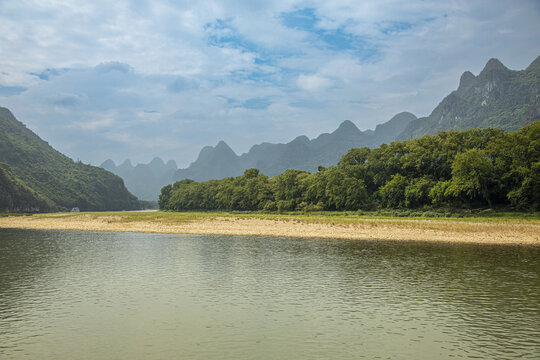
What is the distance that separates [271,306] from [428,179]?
74.2 metres

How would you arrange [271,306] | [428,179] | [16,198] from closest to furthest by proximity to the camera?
[271,306] < [428,179] < [16,198]

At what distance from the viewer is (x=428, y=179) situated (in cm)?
8238

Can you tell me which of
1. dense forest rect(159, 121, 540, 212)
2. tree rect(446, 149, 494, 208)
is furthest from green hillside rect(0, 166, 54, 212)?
tree rect(446, 149, 494, 208)

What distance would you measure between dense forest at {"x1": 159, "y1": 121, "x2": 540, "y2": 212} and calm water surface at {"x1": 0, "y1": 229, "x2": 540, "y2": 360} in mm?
40402

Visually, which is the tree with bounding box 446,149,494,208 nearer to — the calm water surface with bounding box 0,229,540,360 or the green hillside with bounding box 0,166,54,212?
the calm water surface with bounding box 0,229,540,360

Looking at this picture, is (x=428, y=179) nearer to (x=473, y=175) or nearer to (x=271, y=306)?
(x=473, y=175)

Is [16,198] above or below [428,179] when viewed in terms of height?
above

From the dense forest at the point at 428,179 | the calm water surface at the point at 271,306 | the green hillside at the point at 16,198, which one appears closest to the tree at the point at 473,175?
the dense forest at the point at 428,179

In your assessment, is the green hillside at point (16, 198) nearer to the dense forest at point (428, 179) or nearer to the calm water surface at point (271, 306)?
the dense forest at point (428, 179)

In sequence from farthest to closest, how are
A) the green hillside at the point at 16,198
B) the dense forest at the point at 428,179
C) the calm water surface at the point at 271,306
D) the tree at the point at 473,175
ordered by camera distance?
the green hillside at the point at 16,198, the tree at the point at 473,175, the dense forest at the point at 428,179, the calm water surface at the point at 271,306

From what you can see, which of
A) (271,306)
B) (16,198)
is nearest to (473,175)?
(271,306)

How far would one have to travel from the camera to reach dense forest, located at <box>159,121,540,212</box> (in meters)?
66.8

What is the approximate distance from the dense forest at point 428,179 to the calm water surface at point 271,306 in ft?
133

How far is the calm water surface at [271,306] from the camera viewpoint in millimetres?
13031
